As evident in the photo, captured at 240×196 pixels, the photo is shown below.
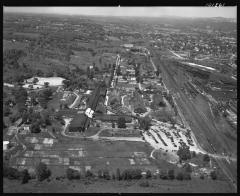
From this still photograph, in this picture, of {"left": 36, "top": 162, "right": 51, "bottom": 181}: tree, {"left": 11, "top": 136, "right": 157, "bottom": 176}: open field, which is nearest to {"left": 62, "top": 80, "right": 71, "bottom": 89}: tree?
{"left": 11, "top": 136, "right": 157, "bottom": 176}: open field

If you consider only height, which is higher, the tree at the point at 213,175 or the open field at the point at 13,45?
the open field at the point at 13,45

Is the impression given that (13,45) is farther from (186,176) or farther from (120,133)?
(186,176)

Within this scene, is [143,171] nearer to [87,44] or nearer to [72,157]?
[72,157]

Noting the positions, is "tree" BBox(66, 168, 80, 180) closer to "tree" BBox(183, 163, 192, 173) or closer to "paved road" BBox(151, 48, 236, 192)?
"tree" BBox(183, 163, 192, 173)

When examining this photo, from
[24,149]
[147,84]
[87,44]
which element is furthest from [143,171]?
[87,44]

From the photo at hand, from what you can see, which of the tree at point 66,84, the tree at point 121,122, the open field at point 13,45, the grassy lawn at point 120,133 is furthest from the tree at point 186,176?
the open field at point 13,45

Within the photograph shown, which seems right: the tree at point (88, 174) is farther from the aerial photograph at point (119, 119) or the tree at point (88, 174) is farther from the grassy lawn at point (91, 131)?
the grassy lawn at point (91, 131)

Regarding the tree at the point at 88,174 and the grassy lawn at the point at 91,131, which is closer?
the tree at the point at 88,174
